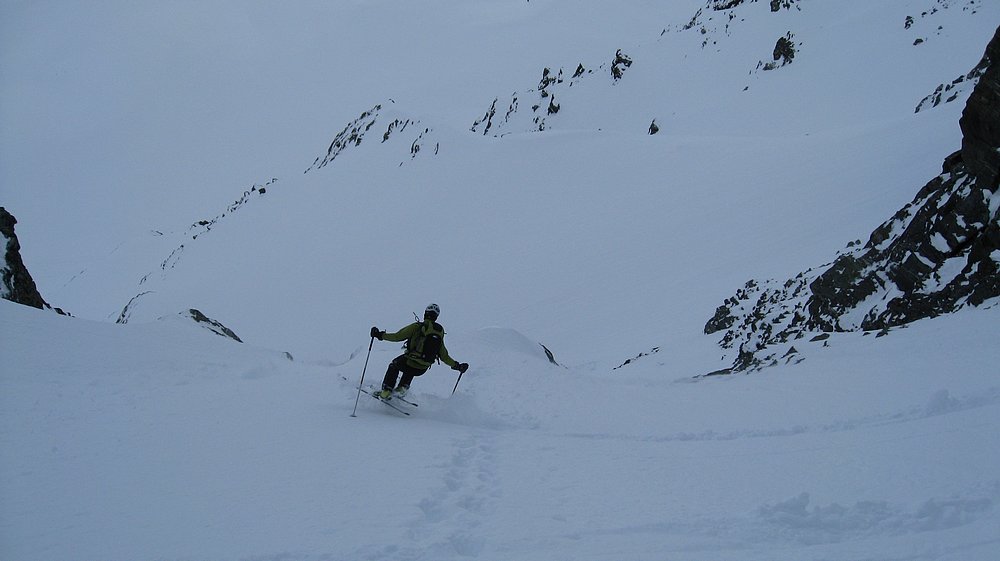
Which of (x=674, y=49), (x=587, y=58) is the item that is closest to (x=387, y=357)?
(x=674, y=49)

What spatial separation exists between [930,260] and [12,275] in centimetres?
1617

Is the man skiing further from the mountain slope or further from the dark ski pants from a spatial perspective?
the mountain slope

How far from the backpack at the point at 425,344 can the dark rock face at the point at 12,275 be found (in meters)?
7.51

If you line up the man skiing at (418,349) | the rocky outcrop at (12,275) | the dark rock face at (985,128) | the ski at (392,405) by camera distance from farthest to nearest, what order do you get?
the rocky outcrop at (12,275) < the dark rock face at (985,128) < the ski at (392,405) < the man skiing at (418,349)

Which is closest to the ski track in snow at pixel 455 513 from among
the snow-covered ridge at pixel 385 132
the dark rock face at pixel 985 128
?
the dark rock face at pixel 985 128

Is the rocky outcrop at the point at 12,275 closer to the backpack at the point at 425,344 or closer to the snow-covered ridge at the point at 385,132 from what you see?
the backpack at the point at 425,344

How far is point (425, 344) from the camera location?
26.8 ft

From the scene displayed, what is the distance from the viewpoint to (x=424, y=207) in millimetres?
38875

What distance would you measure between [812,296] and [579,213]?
18.5 meters

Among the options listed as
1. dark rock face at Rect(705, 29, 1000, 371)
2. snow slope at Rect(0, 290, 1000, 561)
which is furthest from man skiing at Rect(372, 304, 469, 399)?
dark rock face at Rect(705, 29, 1000, 371)

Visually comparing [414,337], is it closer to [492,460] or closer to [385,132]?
[492,460]

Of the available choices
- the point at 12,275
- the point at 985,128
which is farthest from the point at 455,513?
the point at 985,128

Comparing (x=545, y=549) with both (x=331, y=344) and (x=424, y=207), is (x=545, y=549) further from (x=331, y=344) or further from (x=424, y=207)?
(x=424, y=207)

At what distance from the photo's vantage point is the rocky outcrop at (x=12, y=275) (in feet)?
36.5
